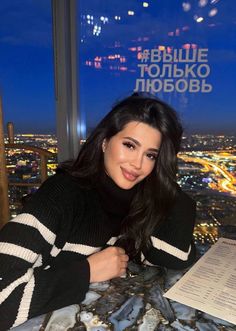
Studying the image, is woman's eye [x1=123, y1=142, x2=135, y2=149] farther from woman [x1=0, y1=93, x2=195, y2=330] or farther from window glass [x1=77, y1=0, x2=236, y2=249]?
window glass [x1=77, y1=0, x2=236, y2=249]

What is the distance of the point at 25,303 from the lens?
674 mm

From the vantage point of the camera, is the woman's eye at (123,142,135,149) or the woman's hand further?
the woman's eye at (123,142,135,149)

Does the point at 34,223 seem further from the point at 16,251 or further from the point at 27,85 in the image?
the point at 27,85

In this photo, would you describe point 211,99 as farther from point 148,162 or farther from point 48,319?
point 48,319

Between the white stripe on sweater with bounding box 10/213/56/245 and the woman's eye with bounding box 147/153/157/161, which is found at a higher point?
the woman's eye with bounding box 147/153/157/161

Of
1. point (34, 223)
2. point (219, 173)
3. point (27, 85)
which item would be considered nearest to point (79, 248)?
point (34, 223)

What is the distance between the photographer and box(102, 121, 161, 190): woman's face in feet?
3.36

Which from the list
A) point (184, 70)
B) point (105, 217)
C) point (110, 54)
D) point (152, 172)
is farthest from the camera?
point (110, 54)

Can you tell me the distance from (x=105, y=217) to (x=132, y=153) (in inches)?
9.2

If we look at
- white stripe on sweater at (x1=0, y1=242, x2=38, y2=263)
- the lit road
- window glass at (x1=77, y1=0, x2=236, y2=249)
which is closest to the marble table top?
white stripe on sweater at (x1=0, y1=242, x2=38, y2=263)

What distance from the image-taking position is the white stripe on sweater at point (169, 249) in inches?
37.0

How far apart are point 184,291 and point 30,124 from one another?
206 cm

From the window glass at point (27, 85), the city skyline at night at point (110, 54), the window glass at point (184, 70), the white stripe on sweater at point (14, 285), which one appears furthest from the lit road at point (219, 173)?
the white stripe on sweater at point (14, 285)

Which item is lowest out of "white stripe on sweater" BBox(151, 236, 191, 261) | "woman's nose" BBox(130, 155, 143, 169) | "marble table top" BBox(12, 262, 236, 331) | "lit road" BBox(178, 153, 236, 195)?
"lit road" BBox(178, 153, 236, 195)
